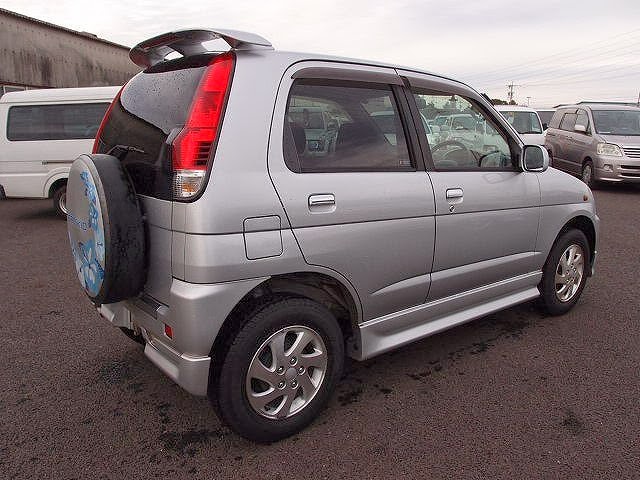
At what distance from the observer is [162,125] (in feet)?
7.51

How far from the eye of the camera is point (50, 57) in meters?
14.5

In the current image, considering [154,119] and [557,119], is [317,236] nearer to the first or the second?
[154,119]

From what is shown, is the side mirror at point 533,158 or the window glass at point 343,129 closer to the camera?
the window glass at point 343,129

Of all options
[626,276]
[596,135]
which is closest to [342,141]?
[626,276]

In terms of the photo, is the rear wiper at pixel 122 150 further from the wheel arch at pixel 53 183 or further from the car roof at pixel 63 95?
the wheel arch at pixel 53 183

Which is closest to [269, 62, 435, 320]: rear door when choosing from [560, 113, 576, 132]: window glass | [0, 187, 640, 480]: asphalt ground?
[0, 187, 640, 480]: asphalt ground

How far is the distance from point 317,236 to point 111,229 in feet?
2.95

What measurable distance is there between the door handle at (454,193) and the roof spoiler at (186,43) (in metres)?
1.29

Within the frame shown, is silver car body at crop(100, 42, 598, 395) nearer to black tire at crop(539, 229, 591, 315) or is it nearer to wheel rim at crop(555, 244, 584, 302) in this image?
black tire at crop(539, 229, 591, 315)

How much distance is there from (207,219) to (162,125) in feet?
1.93

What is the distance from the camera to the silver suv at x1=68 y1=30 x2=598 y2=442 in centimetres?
210

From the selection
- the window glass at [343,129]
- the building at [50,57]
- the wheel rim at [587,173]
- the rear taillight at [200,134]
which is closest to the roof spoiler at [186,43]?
the rear taillight at [200,134]

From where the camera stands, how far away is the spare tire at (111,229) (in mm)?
2135

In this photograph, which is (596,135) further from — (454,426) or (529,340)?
(454,426)
